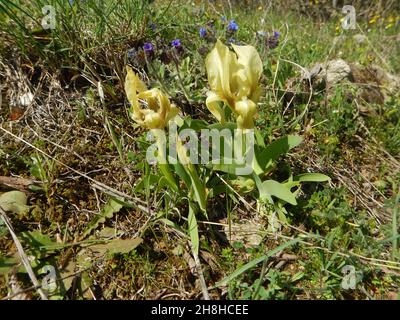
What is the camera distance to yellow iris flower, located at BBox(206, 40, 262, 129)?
3.44ft

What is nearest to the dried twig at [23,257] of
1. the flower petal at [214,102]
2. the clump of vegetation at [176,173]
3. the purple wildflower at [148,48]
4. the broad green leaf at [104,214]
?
the clump of vegetation at [176,173]

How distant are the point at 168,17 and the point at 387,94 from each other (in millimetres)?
1408

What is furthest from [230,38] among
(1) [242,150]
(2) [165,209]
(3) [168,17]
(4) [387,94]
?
(2) [165,209]

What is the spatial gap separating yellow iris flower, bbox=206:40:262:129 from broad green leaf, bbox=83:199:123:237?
1.80 ft

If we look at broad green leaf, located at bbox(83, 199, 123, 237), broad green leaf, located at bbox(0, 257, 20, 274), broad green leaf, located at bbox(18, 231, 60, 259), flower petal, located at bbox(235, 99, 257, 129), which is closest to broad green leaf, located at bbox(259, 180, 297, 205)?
flower petal, located at bbox(235, 99, 257, 129)

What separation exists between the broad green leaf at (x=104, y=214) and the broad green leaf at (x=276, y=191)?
53 centimetres

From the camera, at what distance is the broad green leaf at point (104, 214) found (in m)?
1.33

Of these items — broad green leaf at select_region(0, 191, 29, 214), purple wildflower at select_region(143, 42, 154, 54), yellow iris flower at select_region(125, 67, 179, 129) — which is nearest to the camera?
yellow iris flower at select_region(125, 67, 179, 129)

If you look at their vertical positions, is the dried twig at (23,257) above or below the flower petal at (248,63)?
below

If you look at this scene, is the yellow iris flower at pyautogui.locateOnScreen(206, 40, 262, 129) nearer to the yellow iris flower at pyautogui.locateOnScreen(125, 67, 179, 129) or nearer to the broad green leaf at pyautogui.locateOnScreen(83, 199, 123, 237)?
the yellow iris flower at pyautogui.locateOnScreen(125, 67, 179, 129)

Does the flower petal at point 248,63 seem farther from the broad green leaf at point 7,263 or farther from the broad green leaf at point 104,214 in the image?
the broad green leaf at point 7,263

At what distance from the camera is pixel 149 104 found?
1.17m

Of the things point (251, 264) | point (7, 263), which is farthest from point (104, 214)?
point (251, 264)

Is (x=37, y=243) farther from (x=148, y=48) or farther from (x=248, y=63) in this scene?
(x=148, y=48)
